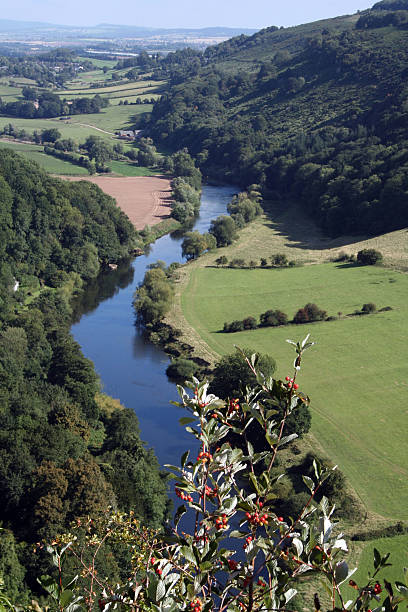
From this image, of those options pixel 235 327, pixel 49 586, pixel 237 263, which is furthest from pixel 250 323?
pixel 49 586

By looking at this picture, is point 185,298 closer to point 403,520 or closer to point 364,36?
point 403,520

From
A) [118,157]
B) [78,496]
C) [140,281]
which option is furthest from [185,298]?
[118,157]

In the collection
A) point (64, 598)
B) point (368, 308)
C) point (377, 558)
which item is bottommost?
point (368, 308)

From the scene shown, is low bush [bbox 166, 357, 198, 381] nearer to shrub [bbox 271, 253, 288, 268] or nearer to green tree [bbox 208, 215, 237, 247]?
shrub [bbox 271, 253, 288, 268]

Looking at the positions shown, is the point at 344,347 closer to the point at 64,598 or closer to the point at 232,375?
the point at 232,375

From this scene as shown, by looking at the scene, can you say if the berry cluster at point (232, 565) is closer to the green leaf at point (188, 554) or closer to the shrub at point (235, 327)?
the green leaf at point (188, 554)

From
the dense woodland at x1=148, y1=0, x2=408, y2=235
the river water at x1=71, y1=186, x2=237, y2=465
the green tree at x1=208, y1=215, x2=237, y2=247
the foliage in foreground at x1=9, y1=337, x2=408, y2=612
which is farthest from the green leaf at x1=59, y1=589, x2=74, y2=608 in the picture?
the dense woodland at x1=148, y1=0, x2=408, y2=235

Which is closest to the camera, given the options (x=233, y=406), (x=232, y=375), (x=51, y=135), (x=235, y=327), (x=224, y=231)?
(x=233, y=406)
